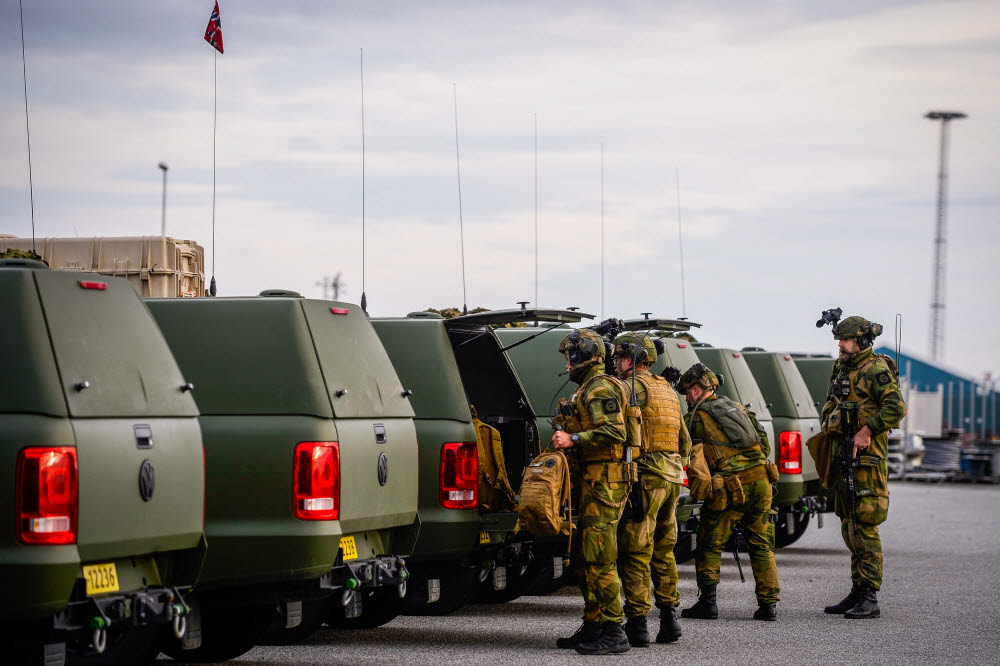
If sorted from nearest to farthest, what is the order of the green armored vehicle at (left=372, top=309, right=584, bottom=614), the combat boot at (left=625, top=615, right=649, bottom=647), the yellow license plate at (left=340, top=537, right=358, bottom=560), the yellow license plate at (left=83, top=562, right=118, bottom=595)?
the yellow license plate at (left=83, top=562, right=118, bottom=595) → the yellow license plate at (left=340, top=537, right=358, bottom=560) → the green armored vehicle at (left=372, top=309, right=584, bottom=614) → the combat boot at (left=625, top=615, right=649, bottom=647)

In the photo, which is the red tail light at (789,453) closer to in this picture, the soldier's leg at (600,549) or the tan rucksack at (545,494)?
the soldier's leg at (600,549)

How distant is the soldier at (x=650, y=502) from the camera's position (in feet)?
34.2

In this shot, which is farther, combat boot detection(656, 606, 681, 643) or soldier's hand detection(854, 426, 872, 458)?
soldier's hand detection(854, 426, 872, 458)

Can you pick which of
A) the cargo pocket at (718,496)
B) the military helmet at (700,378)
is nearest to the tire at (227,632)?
the cargo pocket at (718,496)

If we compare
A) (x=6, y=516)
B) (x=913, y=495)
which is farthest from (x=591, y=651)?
(x=913, y=495)

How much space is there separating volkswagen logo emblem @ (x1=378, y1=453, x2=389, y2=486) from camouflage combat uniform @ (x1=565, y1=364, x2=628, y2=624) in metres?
1.48

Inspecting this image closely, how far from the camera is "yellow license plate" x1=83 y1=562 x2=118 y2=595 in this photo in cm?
669

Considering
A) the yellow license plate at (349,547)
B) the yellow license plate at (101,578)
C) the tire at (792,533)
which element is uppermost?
the yellow license plate at (101,578)

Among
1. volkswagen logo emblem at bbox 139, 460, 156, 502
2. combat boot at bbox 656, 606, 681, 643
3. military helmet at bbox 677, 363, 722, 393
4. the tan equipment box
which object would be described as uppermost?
the tan equipment box

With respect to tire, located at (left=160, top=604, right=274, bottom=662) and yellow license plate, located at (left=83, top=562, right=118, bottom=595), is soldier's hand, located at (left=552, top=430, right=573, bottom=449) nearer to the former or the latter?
tire, located at (left=160, top=604, right=274, bottom=662)

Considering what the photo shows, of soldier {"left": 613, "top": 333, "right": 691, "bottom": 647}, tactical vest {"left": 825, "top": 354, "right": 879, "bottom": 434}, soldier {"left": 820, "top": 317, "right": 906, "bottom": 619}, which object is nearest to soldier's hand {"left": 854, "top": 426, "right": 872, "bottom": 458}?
soldier {"left": 820, "top": 317, "right": 906, "bottom": 619}

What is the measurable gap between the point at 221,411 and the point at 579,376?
2873 mm

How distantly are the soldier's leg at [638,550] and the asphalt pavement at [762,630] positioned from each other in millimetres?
345

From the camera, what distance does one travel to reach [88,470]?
257 inches
